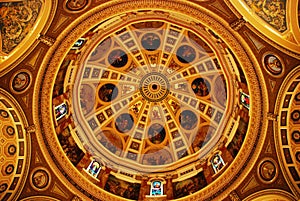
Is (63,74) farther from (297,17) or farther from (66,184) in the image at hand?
(297,17)

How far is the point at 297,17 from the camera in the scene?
13.9 metres

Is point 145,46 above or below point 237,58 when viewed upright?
above

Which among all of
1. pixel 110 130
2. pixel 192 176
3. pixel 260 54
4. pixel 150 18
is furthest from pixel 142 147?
pixel 260 54

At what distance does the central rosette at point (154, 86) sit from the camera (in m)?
24.3

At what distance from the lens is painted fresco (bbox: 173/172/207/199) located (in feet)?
62.2

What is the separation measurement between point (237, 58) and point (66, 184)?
959 cm

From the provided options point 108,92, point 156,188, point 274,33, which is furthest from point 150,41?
point 274,33

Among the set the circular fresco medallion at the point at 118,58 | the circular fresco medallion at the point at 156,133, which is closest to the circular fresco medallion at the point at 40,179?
the circular fresco medallion at the point at 156,133

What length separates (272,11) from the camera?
14484 mm

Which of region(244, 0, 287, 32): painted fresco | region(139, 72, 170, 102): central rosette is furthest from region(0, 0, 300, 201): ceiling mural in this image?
region(139, 72, 170, 102): central rosette

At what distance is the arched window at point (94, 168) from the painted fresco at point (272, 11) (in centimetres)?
1096

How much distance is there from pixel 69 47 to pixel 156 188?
28.2 feet

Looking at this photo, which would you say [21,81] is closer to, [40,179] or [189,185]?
[40,179]

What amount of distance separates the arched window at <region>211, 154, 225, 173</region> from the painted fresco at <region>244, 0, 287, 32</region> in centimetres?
738
